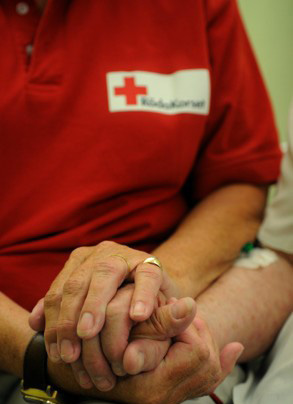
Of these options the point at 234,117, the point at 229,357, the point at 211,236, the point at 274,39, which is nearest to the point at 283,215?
the point at 211,236

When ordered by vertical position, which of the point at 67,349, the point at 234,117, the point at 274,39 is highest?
the point at 274,39

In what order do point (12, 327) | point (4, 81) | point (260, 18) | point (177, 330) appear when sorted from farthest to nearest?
point (260, 18) → point (4, 81) → point (12, 327) → point (177, 330)

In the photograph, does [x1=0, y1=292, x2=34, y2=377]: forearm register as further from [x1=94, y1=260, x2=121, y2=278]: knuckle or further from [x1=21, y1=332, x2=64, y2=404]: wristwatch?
[x1=94, y1=260, x2=121, y2=278]: knuckle

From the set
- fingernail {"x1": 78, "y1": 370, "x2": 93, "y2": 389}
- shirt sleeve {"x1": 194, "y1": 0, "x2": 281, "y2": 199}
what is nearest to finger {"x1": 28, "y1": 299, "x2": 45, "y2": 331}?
fingernail {"x1": 78, "y1": 370, "x2": 93, "y2": 389}

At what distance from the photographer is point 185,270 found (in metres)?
1.05

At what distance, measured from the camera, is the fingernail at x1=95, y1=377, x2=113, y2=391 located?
0.79m

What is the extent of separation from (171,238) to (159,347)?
1.17 feet

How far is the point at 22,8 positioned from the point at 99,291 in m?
0.59

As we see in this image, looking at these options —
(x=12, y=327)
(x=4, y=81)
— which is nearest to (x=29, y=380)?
Answer: (x=12, y=327)

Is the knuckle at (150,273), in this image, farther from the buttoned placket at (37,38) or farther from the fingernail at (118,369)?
the buttoned placket at (37,38)

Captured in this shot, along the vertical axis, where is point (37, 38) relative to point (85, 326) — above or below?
above

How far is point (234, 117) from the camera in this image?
48.0 inches

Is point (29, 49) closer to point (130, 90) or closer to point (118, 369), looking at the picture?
point (130, 90)

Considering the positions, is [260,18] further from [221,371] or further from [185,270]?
[221,371]
